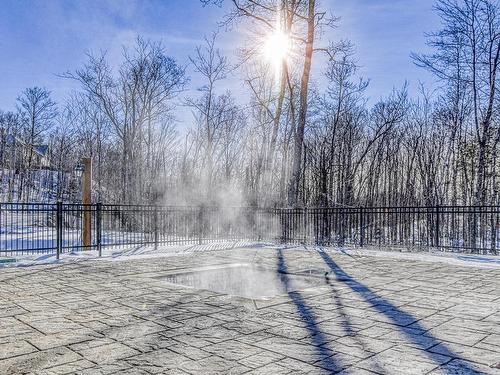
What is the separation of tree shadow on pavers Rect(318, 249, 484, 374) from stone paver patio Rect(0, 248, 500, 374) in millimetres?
11

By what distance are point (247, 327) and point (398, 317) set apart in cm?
158

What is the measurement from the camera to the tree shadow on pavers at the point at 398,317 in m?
2.79

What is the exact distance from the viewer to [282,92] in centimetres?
1758

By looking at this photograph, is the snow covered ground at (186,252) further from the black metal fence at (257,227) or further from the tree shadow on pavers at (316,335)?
the tree shadow on pavers at (316,335)

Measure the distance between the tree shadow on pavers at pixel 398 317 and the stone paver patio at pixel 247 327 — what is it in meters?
0.01

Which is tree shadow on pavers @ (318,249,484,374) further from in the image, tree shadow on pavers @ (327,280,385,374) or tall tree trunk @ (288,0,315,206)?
tall tree trunk @ (288,0,315,206)

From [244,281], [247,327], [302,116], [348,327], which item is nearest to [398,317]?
[348,327]

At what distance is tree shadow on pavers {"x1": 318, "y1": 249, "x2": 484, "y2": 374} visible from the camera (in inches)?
110

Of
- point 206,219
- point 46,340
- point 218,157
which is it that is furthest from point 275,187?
point 46,340

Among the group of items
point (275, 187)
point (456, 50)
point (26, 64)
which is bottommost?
point (275, 187)

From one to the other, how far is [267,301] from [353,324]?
1243 mm

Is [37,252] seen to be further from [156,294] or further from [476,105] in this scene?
[476,105]

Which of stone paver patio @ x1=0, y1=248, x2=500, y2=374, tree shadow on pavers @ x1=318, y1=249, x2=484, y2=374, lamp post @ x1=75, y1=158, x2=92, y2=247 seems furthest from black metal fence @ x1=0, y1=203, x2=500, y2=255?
tree shadow on pavers @ x1=318, y1=249, x2=484, y2=374

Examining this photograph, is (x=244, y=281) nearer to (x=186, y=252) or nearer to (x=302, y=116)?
(x=186, y=252)
